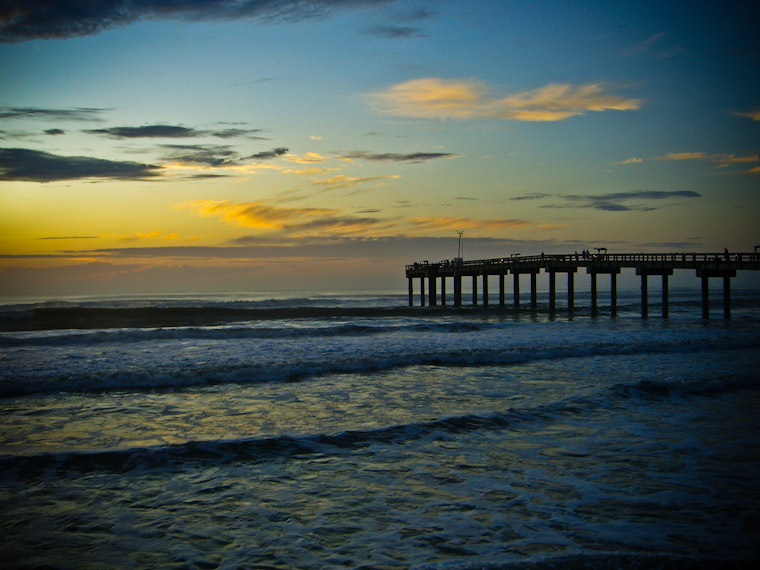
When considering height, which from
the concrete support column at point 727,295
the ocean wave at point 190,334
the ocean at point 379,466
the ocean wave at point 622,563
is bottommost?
the ocean at point 379,466

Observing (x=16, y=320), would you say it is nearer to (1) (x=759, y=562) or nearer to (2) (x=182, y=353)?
(2) (x=182, y=353)

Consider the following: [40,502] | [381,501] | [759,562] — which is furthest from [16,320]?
[759,562]

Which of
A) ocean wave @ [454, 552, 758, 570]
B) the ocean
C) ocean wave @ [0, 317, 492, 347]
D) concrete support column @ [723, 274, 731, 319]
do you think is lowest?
the ocean

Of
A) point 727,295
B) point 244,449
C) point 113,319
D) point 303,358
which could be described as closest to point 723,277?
point 727,295

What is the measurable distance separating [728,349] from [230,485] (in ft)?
75.6

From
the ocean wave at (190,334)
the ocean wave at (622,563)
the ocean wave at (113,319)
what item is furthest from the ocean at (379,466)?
the ocean wave at (113,319)

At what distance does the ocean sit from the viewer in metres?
5.55

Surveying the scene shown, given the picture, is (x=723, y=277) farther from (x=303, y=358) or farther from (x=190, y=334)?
(x=190, y=334)

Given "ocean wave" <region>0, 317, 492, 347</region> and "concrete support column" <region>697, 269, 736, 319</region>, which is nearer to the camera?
"ocean wave" <region>0, 317, 492, 347</region>

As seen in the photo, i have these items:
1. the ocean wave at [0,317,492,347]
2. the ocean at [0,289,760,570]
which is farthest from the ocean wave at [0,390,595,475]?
the ocean wave at [0,317,492,347]

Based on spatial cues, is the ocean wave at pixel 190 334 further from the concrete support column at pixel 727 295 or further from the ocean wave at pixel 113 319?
the concrete support column at pixel 727 295

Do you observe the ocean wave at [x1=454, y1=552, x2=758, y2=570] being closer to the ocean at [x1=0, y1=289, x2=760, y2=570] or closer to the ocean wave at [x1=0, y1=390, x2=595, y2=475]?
the ocean at [x1=0, y1=289, x2=760, y2=570]

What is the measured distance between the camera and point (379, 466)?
26.6 feet

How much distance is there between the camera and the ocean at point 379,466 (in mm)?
5555
